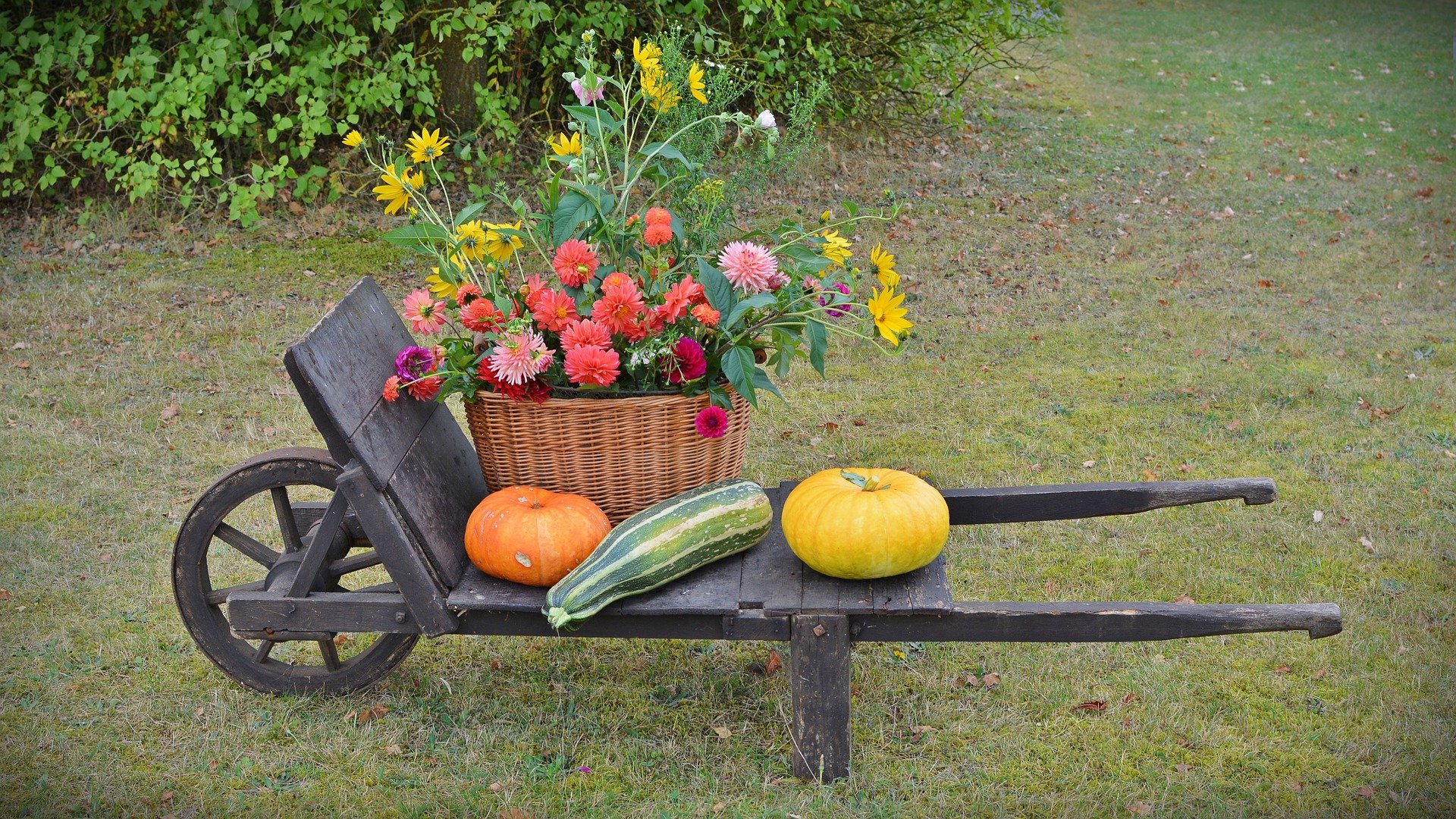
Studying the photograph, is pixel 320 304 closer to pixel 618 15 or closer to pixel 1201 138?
pixel 618 15

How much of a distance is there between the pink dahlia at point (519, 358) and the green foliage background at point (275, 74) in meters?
5.12

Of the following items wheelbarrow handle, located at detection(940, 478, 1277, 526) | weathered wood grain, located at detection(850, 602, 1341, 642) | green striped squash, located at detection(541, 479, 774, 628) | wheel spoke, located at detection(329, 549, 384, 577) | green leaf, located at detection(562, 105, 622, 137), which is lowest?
wheel spoke, located at detection(329, 549, 384, 577)

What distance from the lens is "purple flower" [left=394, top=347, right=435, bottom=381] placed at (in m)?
3.02

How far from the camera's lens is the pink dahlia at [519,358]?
2.83 m

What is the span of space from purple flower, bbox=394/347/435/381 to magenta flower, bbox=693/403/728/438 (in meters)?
0.70

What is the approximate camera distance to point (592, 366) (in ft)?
9.32

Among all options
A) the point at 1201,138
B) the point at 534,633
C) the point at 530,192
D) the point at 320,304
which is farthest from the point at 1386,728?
the point at 1201,138

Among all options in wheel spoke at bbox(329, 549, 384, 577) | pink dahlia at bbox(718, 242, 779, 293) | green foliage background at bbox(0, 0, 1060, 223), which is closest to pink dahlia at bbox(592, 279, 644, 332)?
pink dahlia at bbox(718, 242, 779, 293)

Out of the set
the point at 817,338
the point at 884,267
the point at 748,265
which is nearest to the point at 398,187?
the point at 748,265

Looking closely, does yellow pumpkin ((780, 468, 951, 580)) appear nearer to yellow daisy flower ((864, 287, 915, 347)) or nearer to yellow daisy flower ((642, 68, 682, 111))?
yellow daisy flower ((864, 287, 915, 347))

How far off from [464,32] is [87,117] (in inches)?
107

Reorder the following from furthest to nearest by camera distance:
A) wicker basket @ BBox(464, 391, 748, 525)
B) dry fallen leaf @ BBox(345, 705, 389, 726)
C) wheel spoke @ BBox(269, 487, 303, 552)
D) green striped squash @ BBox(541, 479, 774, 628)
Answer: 1. wheel spoke @ BBox(269, 487, 303, 552)
2. dry fallen leaf @ BBox(345, 705, 389, 726)
3. wicker basket @ BBox(464, 391, 748, 525)
4. green striped squash @ BBox(541, 479, 774, 628)

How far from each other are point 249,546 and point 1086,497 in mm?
2418

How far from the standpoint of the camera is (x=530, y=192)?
349 inches
